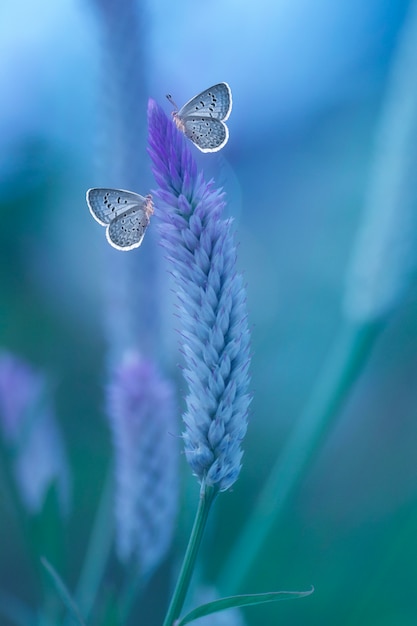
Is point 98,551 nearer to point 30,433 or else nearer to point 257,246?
point 30,433

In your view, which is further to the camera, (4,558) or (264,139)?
(4,558)

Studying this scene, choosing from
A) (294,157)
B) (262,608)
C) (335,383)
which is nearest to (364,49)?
(294,157)

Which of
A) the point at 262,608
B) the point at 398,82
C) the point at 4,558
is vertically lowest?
the point at 4,558

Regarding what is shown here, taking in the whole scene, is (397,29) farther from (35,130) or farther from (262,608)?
(262,608)

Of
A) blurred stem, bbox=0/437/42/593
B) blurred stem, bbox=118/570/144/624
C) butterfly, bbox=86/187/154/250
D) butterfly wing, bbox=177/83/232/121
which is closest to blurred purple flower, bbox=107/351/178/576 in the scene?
blurred stem, bbox=118/570/144/624

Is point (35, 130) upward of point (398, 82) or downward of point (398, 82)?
downward

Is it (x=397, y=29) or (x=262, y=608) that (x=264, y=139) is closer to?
(x=397, y=29)

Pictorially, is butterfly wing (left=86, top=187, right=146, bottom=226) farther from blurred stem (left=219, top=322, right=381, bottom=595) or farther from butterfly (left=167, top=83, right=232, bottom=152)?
blurred stem (left=219, top=322, right=381, bottom=595)

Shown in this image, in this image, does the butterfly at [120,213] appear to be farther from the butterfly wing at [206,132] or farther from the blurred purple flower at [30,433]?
the blurred purple flower at [30,433]
